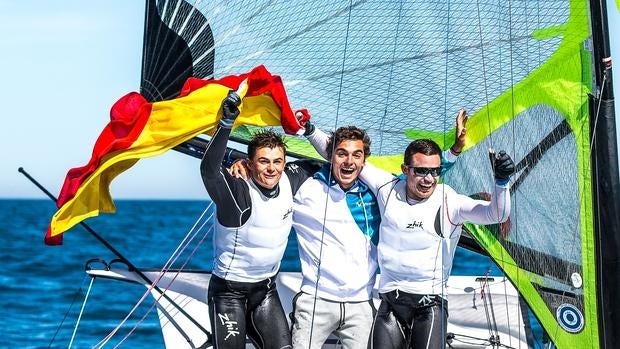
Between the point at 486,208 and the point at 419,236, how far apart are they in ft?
0.96

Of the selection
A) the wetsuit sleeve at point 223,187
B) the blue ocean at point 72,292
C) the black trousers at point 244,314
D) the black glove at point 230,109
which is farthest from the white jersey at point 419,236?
the blue ocean at point 72,292

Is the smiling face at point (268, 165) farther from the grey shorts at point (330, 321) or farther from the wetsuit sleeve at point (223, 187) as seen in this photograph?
the grey shorts at point (330, 321)

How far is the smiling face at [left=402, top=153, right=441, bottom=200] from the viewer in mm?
4523

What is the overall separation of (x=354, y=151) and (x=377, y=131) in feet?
3.22

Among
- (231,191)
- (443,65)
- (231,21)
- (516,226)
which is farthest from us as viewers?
(231,21)

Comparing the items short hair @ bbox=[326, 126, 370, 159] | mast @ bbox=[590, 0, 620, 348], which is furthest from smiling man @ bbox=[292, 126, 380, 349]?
mast @ bbox=[590, 0, 620, 348]

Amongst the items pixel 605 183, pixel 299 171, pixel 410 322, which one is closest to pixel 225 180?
pixel 299 171

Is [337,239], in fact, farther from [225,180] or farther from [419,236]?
[225,180]

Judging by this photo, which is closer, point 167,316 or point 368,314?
point 368,314

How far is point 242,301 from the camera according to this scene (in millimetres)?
4648

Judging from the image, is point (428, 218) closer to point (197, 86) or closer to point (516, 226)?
point (516, 226)

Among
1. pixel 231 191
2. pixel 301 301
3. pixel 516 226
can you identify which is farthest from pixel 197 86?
pixel 516 226

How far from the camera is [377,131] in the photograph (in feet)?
18.3

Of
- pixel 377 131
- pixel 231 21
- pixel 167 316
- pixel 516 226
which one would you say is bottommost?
pixel 167 316
